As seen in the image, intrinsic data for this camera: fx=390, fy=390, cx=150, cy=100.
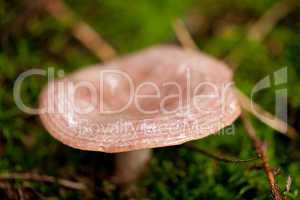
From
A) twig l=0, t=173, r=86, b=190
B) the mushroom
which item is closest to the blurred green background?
twig l=0, t=173, r=86, b=190

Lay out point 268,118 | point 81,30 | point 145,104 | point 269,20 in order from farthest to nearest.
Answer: point 269,20 → point 81,30 → point 268,118 → point 145,104

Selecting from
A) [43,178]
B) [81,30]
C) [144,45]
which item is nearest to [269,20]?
[144,45]

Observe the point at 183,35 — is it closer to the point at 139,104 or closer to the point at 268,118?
the point at 268,118

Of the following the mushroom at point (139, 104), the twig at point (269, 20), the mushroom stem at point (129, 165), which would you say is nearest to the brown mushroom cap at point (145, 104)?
the mushroom at point (139, 104)

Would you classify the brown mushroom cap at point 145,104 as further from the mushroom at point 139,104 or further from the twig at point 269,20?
the twig at point 269,20

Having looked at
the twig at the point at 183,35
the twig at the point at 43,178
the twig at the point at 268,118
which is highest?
the twig at the point at 183,35

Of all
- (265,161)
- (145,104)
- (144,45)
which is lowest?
(265,161)

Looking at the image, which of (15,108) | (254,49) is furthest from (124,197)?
(254,49)
